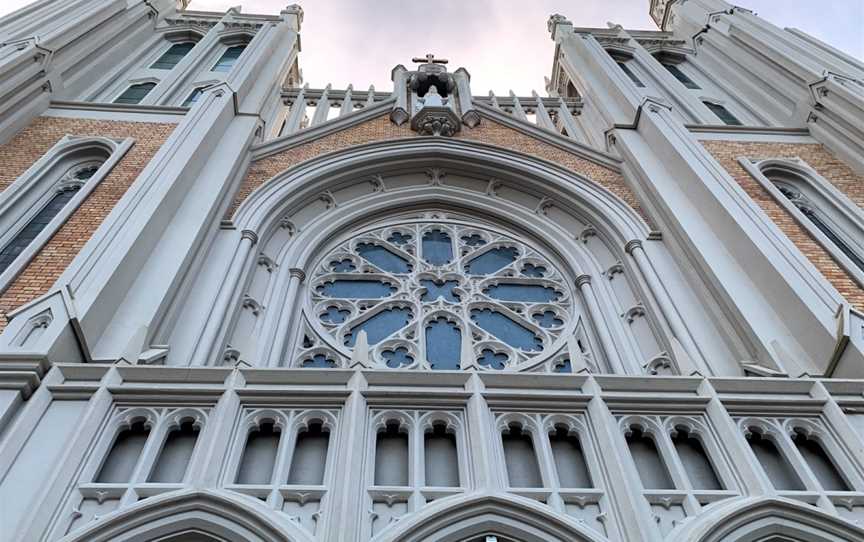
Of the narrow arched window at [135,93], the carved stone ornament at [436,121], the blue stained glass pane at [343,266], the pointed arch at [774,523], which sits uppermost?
the narrow arched window at [135,93]

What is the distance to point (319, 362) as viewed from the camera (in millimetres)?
9023

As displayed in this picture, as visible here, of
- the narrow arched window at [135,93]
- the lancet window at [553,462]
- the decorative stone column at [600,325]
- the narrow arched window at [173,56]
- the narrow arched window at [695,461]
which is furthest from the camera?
the narrow arched window at [173,56]

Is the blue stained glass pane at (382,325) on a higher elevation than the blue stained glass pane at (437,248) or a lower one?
lower

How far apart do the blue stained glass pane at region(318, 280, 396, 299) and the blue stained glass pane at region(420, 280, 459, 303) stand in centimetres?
48

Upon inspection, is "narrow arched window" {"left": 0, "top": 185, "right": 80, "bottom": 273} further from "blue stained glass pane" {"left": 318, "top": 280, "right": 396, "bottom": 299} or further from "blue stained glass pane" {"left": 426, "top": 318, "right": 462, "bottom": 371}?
"blue stained glass pane" {"left": 426, "top": 318, "right": 462, "bottom": 371}

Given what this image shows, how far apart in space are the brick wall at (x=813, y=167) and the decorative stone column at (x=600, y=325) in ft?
8.41

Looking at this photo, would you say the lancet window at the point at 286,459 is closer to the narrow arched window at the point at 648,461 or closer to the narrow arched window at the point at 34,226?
the narrow arched window at the point at 648,461

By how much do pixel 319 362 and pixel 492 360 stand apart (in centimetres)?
214

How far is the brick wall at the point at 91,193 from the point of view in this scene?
7.71 meters

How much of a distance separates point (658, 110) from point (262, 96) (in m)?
7.33

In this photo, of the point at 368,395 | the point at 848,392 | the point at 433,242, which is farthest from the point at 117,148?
the point at 848,392

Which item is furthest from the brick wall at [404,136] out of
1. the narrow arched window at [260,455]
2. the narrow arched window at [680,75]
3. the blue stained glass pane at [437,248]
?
the narrow arched window at [680,75]

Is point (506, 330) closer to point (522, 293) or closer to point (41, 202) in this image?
Result: point (522, 293)

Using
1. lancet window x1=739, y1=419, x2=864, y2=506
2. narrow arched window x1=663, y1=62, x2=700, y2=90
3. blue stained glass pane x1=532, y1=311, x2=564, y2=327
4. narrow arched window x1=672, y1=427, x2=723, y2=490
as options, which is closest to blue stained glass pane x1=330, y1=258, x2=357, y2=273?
blue stained glass pane x1=532, y1=311, x2=564, y2=327
